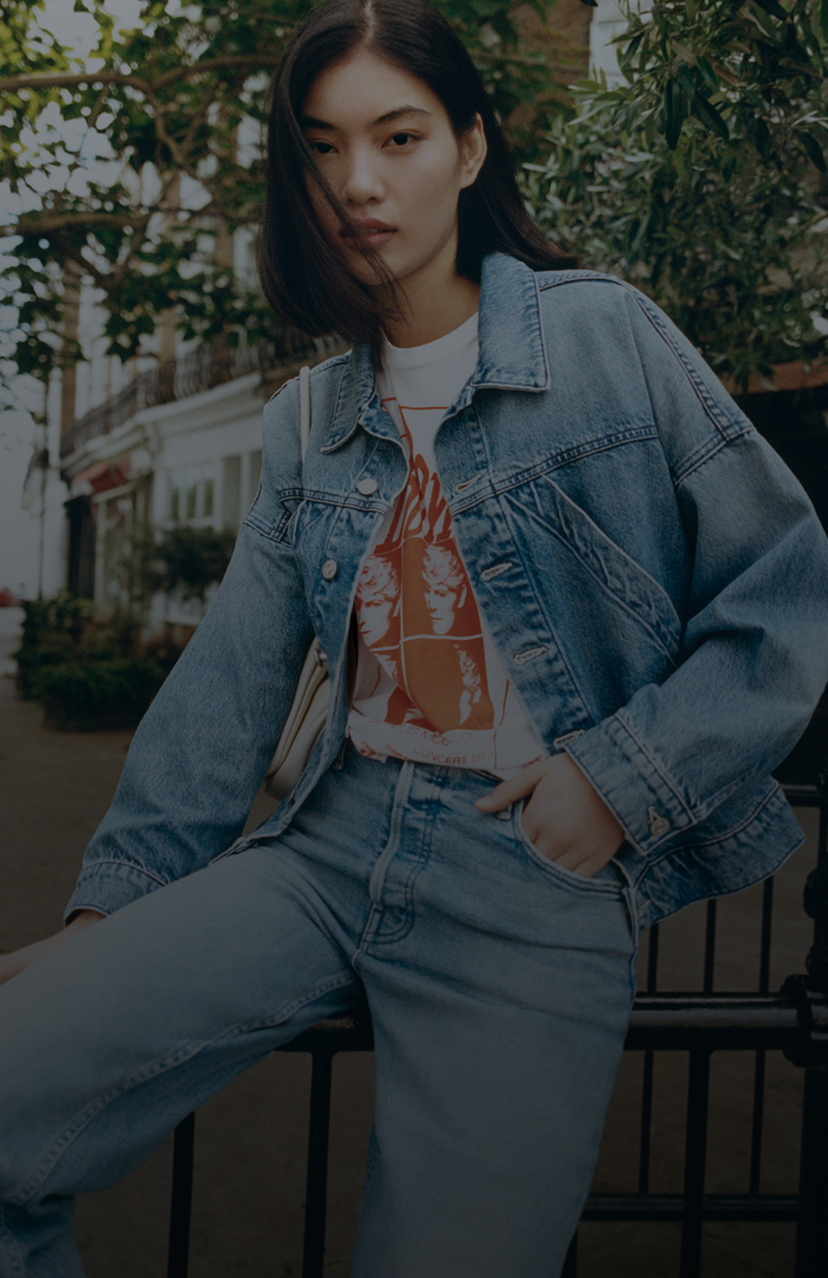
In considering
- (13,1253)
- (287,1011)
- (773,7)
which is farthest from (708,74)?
(13,1253)

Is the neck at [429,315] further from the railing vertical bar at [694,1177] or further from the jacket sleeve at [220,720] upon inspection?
the railing vertical bar at [694,1177]

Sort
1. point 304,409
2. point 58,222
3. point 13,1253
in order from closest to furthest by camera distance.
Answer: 1. point 13,1253
2. point 304,409
3. point 58,222

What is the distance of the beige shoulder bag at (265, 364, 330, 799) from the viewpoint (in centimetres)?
147

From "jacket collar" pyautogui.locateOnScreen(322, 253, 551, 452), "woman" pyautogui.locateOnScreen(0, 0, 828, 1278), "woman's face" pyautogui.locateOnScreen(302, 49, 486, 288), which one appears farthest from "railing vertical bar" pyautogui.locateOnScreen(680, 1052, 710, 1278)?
"woman's face" pyautogui.locateOnScreen(302, 49, 486, 288)

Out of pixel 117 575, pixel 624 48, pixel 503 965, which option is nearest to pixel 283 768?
pixel 503 965

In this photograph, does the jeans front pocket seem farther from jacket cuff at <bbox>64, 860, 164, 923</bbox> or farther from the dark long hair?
the dark long hair

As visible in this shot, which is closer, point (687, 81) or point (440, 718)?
point (440, 718)

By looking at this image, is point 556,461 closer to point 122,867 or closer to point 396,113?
point 396,113

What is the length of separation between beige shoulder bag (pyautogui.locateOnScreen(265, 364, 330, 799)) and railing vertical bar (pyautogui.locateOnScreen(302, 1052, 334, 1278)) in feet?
1.23

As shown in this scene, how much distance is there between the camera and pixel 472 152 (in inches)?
58.1

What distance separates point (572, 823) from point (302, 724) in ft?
1.50

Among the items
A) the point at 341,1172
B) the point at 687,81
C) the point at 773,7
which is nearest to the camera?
the point at 773,7

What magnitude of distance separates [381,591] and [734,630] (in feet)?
1.52

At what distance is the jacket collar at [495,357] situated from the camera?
1287 millimetres
